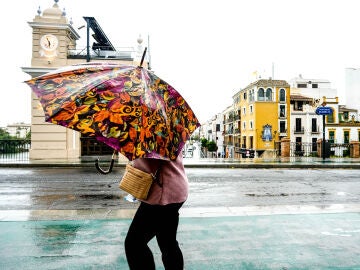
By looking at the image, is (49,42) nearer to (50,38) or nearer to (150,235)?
(50,38)

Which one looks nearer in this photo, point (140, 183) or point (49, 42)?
point (140, 183)

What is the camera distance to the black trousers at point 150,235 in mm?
2330

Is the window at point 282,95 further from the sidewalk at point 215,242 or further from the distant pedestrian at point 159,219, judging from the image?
the distant pedestrian at point 159,219

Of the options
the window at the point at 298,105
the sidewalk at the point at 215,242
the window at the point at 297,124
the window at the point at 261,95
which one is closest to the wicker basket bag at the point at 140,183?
the sidewalk at the point at 215,242

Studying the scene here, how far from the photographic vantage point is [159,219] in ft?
7.78

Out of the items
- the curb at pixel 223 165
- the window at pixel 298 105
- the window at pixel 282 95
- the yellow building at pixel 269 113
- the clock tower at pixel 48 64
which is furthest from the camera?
the window at pixel 298 105

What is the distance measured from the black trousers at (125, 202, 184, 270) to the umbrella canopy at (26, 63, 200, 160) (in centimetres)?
44

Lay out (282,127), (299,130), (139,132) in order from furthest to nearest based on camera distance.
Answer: (299,130) → (282,127) → (139,132)

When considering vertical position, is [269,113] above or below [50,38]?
below

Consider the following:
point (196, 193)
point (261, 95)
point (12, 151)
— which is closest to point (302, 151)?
point (261, 95)

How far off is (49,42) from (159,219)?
20572 millimetres

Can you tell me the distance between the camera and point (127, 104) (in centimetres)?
236

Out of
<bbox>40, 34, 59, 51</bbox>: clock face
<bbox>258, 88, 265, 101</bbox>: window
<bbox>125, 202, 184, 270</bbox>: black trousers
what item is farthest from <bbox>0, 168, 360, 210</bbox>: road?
<bbox>258, 88, 265, 101</bbox>: window

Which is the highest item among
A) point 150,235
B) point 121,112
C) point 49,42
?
point 49,42
